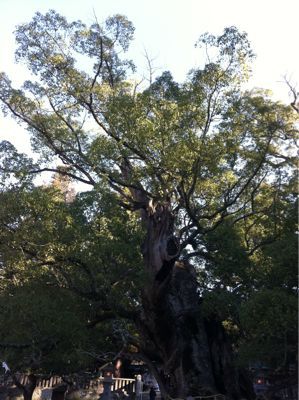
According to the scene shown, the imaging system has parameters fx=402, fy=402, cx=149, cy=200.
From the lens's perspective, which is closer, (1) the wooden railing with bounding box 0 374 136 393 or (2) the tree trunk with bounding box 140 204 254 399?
(2) the tree trunk with bounding box 140 204 254 399

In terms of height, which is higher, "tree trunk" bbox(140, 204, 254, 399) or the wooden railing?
"tree trunk" bbox(140, 204, 254, 399)

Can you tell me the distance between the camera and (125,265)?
10.4m

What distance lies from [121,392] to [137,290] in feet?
9.33

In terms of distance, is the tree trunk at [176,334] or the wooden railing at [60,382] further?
the wooden railing at [60,382]

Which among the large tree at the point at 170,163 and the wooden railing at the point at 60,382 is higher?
the large tree at the point at 170,163

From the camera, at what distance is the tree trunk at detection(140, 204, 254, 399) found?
10.4 metres

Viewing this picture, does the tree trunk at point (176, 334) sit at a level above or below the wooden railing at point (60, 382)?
above

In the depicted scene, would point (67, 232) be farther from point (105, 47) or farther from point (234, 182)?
point (105, 47)

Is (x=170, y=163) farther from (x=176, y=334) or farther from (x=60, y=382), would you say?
(x=60, y=382)

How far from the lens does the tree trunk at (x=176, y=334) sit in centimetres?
1039

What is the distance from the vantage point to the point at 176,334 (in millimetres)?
11266

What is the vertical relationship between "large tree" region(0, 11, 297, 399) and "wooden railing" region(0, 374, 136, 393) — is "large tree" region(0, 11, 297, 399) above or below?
above

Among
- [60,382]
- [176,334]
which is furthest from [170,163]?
[60,382]

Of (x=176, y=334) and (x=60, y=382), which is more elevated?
(x=176, y=334)
